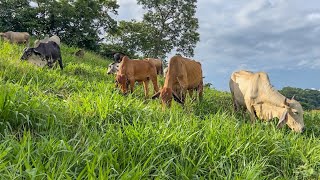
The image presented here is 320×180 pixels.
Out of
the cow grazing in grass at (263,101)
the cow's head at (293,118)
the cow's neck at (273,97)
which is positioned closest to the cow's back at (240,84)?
the cow grazing in grass at (263,101)

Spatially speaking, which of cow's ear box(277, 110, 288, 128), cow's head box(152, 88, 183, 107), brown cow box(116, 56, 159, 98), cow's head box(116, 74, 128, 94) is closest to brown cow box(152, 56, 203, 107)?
cow's head box(152, 88, 183, 107)

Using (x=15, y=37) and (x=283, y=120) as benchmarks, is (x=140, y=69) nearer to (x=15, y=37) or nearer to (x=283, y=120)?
(x=283, y=120)

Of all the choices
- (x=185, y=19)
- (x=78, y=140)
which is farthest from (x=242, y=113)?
(x=185, y=19)

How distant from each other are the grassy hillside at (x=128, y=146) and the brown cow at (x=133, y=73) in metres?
3.09

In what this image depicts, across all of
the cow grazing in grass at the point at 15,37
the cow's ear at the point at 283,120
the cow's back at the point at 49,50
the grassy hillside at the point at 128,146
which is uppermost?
the cow grazing in grass at the point at 15,37

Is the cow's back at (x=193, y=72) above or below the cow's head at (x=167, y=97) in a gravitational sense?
above

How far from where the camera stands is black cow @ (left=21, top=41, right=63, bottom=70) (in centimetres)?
1155

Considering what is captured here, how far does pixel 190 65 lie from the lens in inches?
403

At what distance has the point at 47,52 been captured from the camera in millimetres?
12117

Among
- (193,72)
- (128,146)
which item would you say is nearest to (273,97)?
(193,72)

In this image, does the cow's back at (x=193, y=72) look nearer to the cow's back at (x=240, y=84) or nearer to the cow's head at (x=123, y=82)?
the cow's back at (x=240, y=84)

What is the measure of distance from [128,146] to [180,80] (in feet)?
14.8

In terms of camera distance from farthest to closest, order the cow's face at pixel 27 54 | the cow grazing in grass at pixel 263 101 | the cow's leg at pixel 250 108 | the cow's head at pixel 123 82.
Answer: the cow's face at pixel 27 54 < the cow's head at pixel 123 82 < the cow's leg at pixel 250 108 < the cow grazing in grass at pixel 263 101

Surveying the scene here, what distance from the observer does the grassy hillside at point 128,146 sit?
390cm
